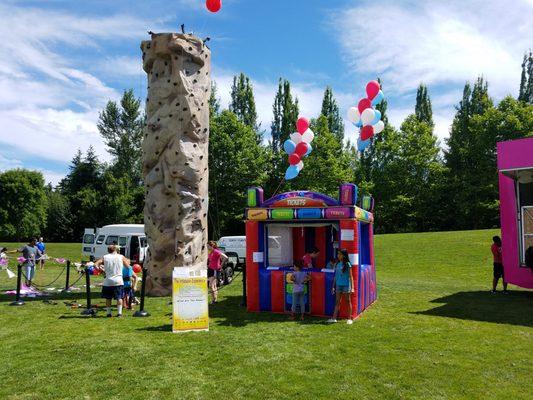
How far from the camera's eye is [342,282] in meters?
10.0

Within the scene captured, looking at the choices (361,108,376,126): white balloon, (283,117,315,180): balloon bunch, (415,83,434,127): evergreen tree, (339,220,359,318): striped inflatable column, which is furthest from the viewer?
(415,83,434,127): evergreen tree

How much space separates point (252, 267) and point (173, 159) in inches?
194

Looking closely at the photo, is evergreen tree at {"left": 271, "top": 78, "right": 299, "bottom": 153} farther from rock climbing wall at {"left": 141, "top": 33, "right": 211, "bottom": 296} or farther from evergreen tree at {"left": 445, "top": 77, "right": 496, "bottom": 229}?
rock climbing wall at {"left": 141, "top": 33, "right": 211, "bottom": 296}

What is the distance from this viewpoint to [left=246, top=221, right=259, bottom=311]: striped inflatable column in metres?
11.3

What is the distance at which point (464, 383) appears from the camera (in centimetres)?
619

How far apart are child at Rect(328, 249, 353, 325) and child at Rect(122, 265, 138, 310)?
5.05m

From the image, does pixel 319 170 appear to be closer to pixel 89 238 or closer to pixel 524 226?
pixel 89 238

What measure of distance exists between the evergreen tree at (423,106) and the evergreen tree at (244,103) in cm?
1774

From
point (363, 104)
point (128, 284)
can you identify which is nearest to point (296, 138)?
point (363, 104)

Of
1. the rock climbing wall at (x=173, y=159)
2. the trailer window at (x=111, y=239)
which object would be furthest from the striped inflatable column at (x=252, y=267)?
the trailer window at (x=111, y=239)

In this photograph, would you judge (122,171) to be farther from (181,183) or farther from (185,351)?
(185,351)

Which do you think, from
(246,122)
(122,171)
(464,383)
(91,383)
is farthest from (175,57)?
(122,171)

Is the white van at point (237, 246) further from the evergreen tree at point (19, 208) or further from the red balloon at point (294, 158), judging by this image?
the evergreen tree at point (19, 208)

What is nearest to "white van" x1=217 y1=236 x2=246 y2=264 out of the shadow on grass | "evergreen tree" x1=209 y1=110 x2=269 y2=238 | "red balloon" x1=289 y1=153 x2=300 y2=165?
"red balloon" x1=289 y1=153 x2=300 y2=165
